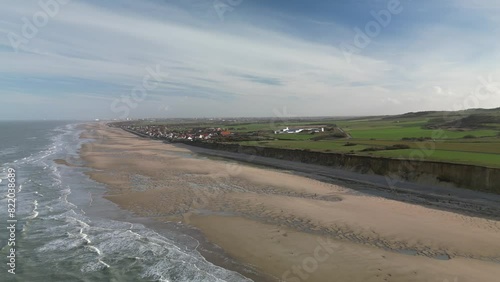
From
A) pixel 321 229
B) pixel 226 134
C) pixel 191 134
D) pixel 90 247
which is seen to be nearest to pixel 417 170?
pixel 321 229

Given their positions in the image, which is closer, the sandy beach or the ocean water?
the ocean water

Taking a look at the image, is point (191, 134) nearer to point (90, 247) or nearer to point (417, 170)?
point (417, 170)

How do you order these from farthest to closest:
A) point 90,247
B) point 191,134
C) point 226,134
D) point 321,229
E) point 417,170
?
point 191,134 → point 226,134 → point 417,170 → point 321,229 → point 90,247

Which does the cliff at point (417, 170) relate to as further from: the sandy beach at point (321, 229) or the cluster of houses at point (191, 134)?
the cluster of houses at point (191, 134)

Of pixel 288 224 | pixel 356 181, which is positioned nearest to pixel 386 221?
pixel 288 224

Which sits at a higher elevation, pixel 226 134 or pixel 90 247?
pixel 226 134

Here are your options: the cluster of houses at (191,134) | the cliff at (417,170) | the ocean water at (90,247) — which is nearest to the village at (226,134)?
the cluster of houses at (191,134)

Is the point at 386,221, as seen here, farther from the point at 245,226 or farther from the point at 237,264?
the point at 237,264

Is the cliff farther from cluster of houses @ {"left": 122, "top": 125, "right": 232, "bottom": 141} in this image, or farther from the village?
cluster of houses @ {"left": 122, "top": 125, "right": 232, "bottom": 141}

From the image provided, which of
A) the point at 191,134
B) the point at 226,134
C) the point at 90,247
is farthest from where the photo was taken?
the point at 191,134

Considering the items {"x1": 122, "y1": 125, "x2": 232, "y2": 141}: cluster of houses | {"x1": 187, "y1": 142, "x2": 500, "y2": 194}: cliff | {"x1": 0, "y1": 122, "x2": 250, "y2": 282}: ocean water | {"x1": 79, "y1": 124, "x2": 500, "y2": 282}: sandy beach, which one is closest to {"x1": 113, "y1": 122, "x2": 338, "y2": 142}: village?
{"x1": 122, "y1": 125, "x2": 232, "y2": 141}: cluster of houses
